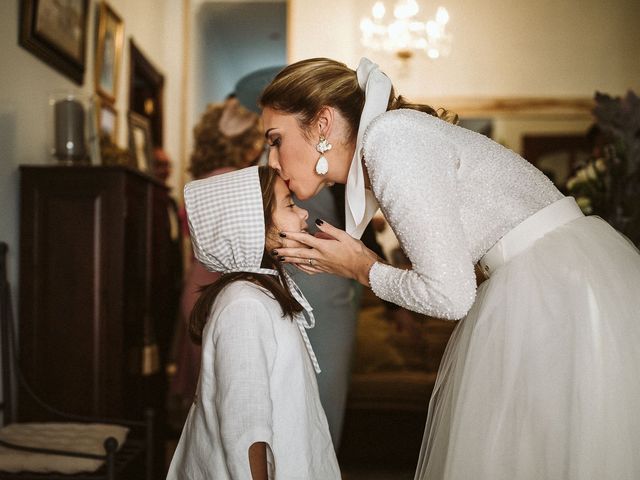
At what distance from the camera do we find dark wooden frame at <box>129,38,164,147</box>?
3.66 meters

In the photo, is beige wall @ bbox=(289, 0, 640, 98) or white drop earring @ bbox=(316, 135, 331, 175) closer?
white drop earring @ bbox=(316, 135, 331, 175)

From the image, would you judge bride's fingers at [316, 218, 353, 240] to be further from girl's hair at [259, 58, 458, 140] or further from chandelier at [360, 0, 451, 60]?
chandelier at [360, 0, 451, 60]

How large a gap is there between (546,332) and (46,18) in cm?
223

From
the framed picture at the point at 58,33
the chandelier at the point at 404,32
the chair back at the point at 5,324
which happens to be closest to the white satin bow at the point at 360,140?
the chair back at the point at 5,324

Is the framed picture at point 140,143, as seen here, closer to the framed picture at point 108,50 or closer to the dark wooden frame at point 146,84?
the framed picture at point 108,50

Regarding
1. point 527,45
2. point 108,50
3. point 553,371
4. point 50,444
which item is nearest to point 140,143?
point 108,50

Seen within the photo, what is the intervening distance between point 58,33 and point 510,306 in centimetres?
226

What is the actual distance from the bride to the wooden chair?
950mm

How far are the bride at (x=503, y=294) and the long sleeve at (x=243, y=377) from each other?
0.68 feet

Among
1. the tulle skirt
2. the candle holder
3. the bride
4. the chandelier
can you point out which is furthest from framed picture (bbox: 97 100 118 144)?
the tulle skirt

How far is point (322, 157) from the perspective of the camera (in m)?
1.35

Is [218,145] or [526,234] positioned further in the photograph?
[218,145]

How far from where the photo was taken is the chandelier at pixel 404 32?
385cm

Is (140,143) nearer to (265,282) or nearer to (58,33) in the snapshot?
(58,33)
